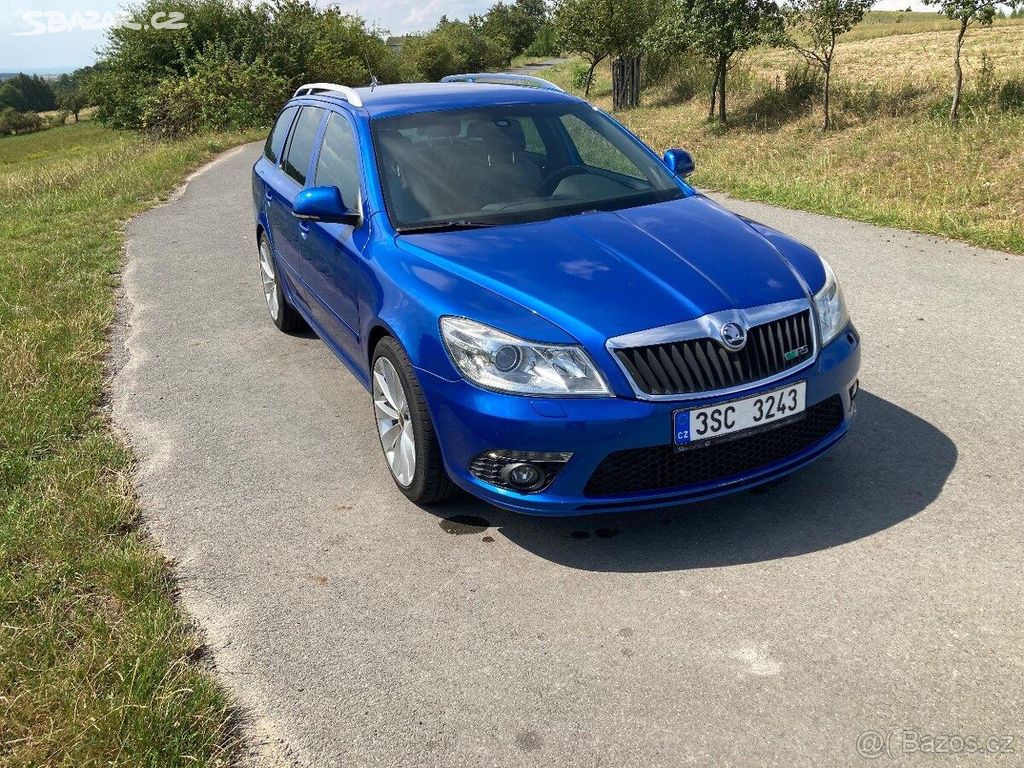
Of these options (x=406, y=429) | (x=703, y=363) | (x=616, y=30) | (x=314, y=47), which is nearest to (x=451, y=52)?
(x=314, y=47)

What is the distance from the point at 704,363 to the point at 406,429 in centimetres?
133

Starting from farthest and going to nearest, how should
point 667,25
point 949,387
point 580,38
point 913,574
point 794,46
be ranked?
point 580,38 < point 667,25 < point 794,46 < point 949,387 < point 913,574

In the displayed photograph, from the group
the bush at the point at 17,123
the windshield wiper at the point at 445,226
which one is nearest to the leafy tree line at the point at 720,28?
the windshield wiper at the point at 445,226

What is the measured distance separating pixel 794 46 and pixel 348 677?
58.2 ft

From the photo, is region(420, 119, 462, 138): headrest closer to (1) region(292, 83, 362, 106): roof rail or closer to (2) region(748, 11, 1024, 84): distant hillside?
(1) region(292, 83, 362, 106): roof rail

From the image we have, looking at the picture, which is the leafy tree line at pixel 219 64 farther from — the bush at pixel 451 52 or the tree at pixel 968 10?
the tree at pixel 968 10

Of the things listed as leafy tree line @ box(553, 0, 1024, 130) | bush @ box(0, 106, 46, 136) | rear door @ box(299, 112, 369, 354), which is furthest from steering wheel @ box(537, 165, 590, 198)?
bush @ box(0, 106, 46, 136)

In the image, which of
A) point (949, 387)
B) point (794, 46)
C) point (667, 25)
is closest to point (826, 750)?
point (949, 387)

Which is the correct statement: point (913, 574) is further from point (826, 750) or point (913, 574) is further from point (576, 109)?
point (576, 109)

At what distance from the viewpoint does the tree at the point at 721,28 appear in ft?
63.0

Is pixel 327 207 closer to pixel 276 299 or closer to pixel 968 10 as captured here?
pixel 276 299

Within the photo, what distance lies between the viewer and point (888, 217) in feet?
29.2

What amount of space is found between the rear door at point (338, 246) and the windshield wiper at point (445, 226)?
0.24 meters

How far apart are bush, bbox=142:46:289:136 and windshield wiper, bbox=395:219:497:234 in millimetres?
25930
